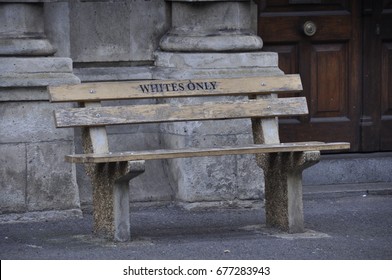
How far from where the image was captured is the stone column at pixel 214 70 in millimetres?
10586

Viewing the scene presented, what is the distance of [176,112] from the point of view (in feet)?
30.7

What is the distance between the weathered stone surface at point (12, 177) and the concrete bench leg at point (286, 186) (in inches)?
69.5

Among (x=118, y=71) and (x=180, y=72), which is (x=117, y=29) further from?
(x=180, y=72)

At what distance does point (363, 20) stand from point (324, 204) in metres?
1.63

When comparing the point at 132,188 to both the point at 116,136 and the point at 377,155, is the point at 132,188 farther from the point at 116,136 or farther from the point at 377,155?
the point at 377,155

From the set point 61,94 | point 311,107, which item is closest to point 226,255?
point 61,94

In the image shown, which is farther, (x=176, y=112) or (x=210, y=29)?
(x=210, y=29)

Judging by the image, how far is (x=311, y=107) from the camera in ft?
37.6

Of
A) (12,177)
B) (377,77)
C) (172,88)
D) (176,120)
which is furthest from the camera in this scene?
(377,77)

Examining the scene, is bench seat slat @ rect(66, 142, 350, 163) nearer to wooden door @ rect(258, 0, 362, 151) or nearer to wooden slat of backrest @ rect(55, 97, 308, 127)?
wooden slat of backrest @ rect(55, 97, 308, 127)

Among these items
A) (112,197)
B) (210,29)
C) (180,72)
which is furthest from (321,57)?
(112,197)

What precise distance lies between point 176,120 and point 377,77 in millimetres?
2801

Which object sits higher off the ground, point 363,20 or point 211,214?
point 363,20

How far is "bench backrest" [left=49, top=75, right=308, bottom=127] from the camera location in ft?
29.9
